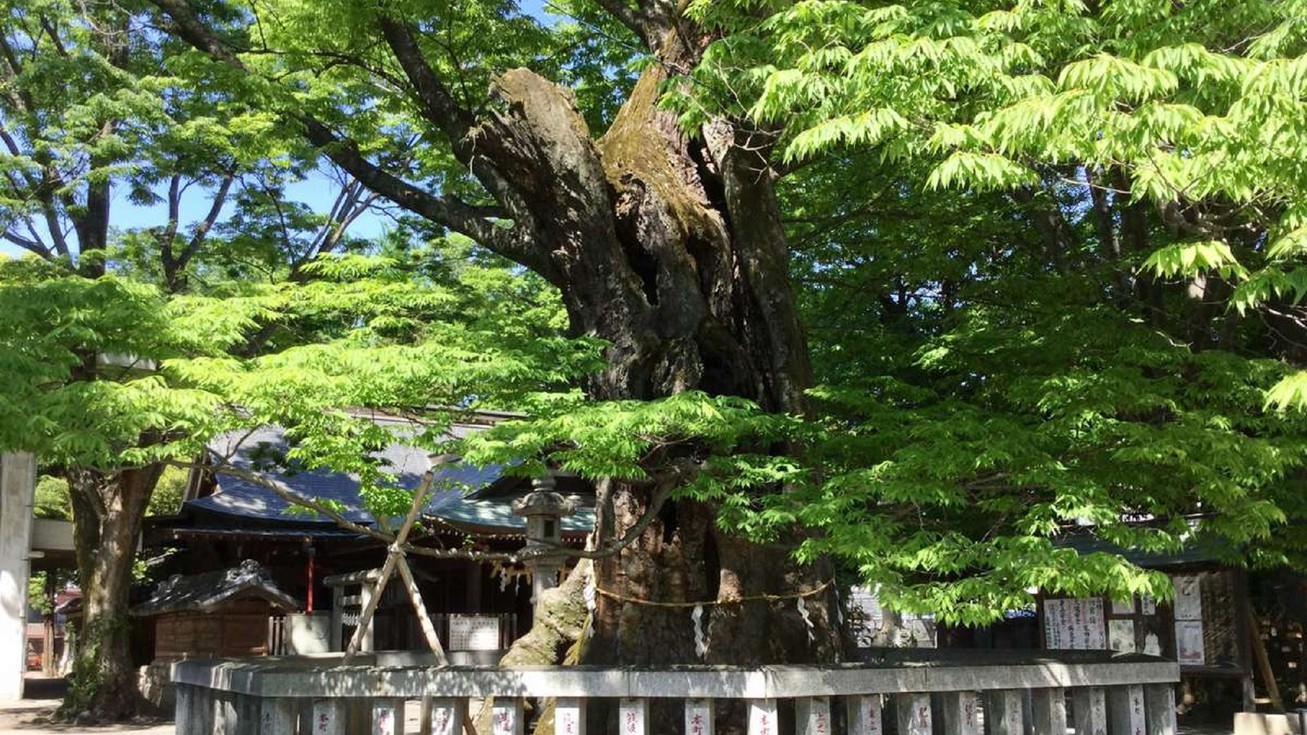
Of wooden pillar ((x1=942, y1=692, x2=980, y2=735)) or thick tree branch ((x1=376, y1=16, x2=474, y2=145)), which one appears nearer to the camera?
wooden pillar ((x1=942, y1=692, x2=980, y2=735))

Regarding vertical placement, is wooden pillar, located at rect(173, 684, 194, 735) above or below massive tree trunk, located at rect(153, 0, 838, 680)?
below

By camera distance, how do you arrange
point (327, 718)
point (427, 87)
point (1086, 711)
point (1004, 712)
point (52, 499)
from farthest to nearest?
point (52, 499), point (427, 87), point (1086, 711), point (1004, 712), point (327, 718)

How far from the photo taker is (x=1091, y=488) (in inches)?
321

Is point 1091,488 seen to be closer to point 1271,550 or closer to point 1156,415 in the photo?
point 1156,415

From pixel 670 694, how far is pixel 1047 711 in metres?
3.12

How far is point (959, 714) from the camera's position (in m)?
8.41

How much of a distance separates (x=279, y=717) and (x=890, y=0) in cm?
725

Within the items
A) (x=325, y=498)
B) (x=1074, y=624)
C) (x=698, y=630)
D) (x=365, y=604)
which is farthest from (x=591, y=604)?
(x=325, y=498)

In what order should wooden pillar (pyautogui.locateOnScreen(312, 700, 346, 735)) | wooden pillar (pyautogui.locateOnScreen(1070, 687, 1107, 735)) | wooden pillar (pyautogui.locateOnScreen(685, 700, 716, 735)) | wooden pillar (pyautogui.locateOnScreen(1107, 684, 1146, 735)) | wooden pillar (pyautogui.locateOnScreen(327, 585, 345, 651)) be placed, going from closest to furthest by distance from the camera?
wooden pillar (pyautogui.locateOnScreen(685, 700, 716, 735)) < wooden pillar (pyautogui.locateOnScreen(312, 700, 346, 735)) < wooden pillar (pyautogui.locateOnScreen(1070, 687, 1107, 735)) < wooden pillar (pyautogui.locateOnScreen(1107, 684, 1146, 735)) < wooden pillar (pyautogui.locateOnScreen(327, 585, 345, 651))

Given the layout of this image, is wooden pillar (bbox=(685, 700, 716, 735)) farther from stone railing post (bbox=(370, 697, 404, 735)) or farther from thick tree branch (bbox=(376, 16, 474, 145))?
thick tree branch (bbox=(376, 16, 474, 145))

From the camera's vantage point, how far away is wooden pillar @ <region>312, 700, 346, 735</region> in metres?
8.19

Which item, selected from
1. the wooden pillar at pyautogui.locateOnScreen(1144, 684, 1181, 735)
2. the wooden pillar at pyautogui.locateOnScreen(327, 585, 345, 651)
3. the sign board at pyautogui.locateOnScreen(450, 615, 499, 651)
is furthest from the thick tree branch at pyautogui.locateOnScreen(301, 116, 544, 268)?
the wooden pillar at pyautogui.locateOnScreen(327, 585, 345, 651)

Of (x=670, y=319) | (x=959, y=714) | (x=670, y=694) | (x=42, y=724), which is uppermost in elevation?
(x=670, y=319)

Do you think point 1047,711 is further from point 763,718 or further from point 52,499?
point 52,499
